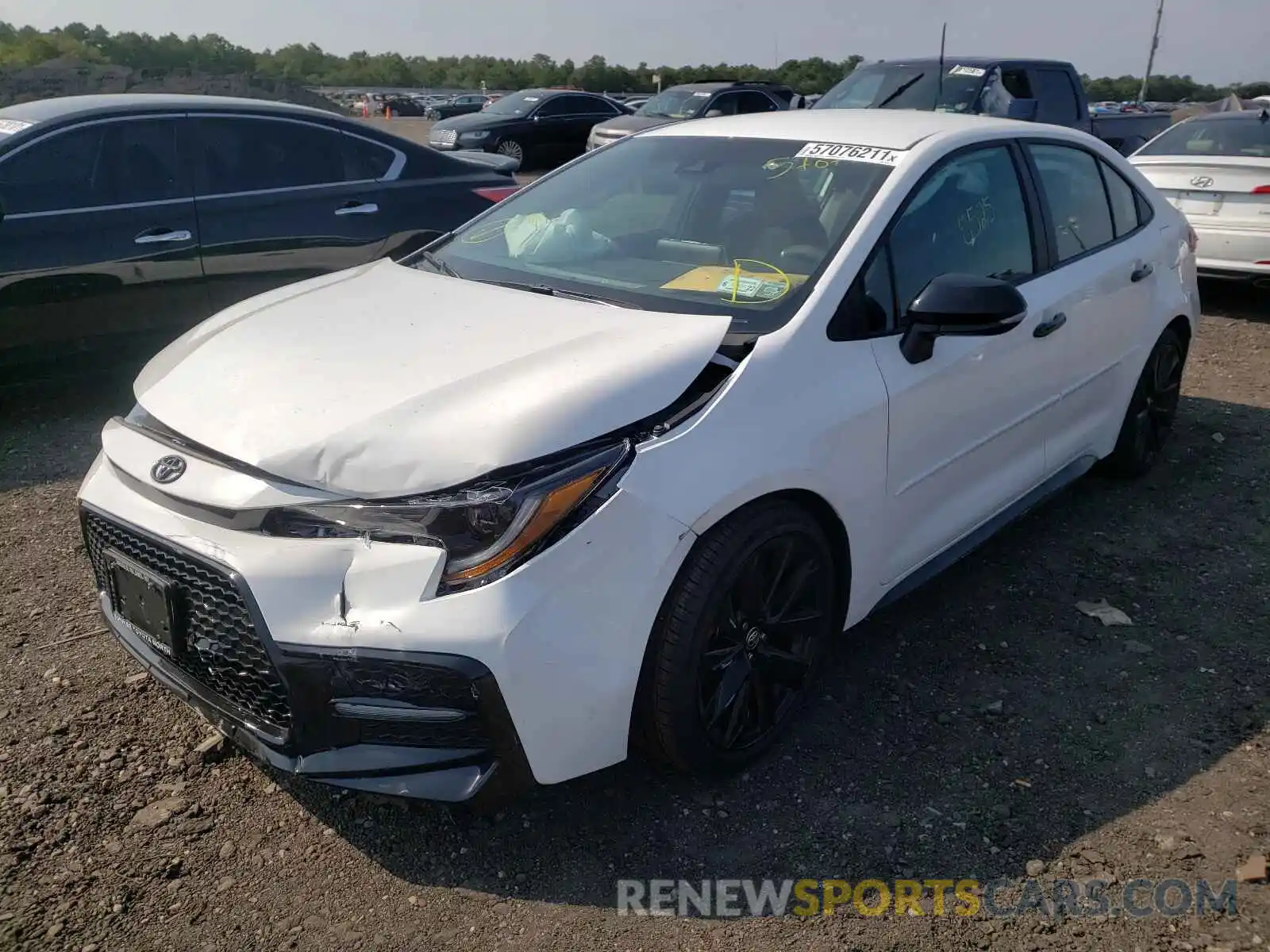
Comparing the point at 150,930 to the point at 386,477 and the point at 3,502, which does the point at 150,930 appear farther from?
the point at 3,502

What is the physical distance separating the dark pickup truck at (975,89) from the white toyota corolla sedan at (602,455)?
638cm

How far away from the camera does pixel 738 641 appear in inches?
104

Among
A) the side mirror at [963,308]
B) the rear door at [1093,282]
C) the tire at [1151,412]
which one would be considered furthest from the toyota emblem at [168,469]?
the tire at [1151,412]

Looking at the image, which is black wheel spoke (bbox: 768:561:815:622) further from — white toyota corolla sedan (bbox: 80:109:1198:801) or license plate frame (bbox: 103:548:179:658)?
license plate frame (bbox: 103:548:179:658)

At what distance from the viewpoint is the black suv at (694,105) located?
15750mm

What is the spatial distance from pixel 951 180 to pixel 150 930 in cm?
307

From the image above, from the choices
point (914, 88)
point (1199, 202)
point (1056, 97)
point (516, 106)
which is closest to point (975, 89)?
point (914, 88)

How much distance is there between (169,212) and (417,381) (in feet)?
11.6

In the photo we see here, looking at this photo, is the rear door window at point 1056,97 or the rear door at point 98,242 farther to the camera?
the rear door window at point 1056,97

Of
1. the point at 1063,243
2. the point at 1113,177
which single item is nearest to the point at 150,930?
the point at 1063,243

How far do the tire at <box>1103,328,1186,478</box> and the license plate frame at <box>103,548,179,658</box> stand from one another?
3.87 meters

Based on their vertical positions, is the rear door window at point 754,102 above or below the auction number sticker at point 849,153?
below

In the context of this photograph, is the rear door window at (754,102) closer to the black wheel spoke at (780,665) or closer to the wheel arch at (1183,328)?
the wheel arch at (1183,328)

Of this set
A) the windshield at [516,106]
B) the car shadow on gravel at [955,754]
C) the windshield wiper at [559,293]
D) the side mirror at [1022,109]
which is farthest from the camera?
the windshield at [516,106]
